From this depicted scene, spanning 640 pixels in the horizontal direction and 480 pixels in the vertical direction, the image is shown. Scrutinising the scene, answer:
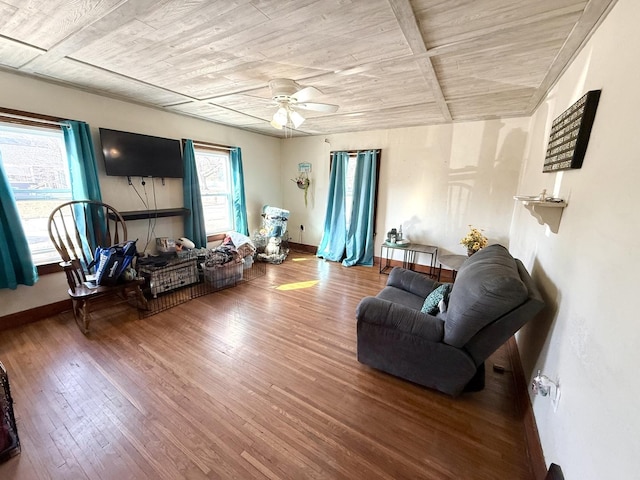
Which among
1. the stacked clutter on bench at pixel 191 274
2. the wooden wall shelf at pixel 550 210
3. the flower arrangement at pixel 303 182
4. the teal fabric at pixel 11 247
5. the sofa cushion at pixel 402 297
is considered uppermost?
the flower arrangement at pixel 303 182

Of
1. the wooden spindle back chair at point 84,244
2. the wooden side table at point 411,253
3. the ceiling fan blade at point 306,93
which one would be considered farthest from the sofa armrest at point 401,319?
the wooden spindle back chair at point 84,244

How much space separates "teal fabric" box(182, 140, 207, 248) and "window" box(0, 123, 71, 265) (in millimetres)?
1265

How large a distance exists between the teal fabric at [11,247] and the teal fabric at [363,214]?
3.98m

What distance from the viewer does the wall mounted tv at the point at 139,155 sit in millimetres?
2926

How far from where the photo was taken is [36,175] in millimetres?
2572

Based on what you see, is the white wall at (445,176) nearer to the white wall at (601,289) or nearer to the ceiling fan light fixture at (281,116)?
the white wall at (601,289)

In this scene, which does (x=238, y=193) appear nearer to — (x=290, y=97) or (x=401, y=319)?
(x=290, y=97)

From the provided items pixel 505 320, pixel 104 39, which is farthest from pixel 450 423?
→ pixel 104 39

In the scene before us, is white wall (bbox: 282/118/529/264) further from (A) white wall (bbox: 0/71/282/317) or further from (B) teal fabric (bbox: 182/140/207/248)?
(B) teal fabric (bbox: 182/140/207/248)

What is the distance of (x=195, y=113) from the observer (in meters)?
3.65

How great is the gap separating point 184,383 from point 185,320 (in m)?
0.98

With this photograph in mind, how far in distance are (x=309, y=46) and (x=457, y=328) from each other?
6.81 feet

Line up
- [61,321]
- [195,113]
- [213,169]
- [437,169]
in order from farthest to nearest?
1. [213,169]
2. [437,169]
3. [195,113]
4. [61,321]

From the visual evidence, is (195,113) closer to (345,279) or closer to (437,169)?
(345,279)
